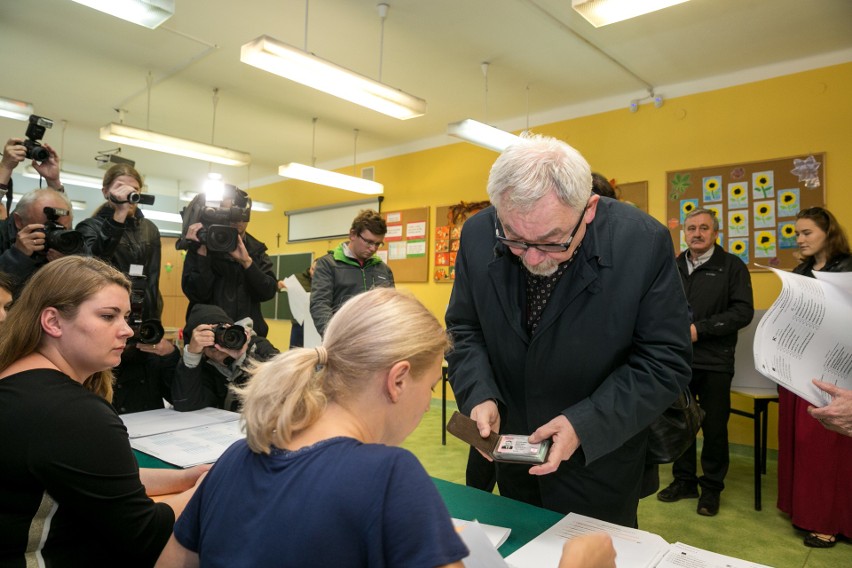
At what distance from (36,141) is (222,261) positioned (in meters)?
1.01

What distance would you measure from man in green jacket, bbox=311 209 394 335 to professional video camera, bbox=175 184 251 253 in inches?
36.5

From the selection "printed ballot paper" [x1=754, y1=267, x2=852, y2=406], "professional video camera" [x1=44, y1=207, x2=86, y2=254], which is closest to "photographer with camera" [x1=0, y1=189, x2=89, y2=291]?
"professional video camera" [x1=44, y1=207, x2=86, y2=254]

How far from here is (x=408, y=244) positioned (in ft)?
22.0

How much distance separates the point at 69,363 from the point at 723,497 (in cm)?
347

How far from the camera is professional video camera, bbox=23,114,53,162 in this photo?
2.58 meters

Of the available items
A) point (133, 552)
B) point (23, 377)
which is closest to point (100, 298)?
point (23, 377)

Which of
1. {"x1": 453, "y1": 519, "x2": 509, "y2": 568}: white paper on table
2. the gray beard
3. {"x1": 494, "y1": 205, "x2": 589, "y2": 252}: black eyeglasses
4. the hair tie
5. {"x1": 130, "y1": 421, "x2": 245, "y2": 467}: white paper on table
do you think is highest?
{"x1": 494, "y1": 205, "x2": 589, "y2": 252}: black eyeglasses

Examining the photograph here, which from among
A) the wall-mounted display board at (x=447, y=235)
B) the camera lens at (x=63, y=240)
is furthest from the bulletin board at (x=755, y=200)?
the camera lens at (x=63, y=240)

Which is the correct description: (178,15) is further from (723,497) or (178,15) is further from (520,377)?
(723,497)

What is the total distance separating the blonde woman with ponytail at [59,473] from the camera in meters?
1.00

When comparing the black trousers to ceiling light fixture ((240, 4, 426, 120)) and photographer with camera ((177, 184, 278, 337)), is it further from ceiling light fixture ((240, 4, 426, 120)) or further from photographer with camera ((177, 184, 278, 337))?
ceiling light fixture ((240, 4, 426, 120))

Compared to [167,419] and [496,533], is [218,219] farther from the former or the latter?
[496,533]

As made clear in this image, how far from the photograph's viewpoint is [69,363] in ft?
4.22

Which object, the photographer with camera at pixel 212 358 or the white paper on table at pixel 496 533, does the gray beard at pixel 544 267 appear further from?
the photographer with camera at pixel 212 358
